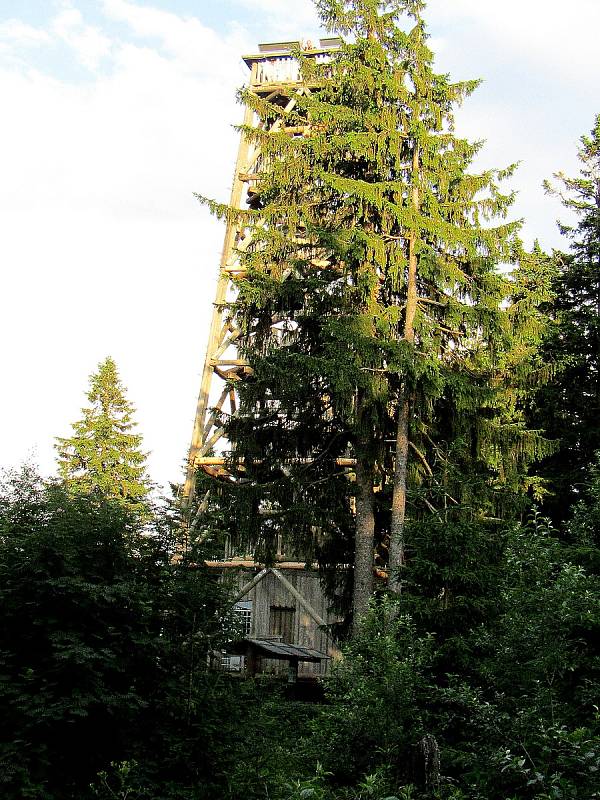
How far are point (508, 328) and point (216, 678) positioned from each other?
10.6 metres

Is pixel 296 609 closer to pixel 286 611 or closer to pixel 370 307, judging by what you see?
pixel 286 611

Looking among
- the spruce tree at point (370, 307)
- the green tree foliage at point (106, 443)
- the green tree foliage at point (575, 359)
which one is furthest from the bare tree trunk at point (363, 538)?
the green tree foliage at point (106, 443)

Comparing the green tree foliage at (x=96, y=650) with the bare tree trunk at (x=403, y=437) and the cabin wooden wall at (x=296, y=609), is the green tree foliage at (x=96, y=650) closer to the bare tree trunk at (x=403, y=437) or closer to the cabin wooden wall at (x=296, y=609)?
the bare tree trunk at (x=403, y=437)

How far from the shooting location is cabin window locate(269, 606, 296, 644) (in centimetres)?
2773

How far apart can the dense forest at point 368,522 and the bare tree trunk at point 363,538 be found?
5cm

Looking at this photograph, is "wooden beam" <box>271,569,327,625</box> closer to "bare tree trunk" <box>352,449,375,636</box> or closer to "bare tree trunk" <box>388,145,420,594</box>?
"bare tree trunk" <box>352,449,375,636</box>

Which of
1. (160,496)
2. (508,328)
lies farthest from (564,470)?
(160,496)

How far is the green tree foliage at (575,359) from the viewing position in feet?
78.4

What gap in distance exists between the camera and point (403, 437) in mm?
19172

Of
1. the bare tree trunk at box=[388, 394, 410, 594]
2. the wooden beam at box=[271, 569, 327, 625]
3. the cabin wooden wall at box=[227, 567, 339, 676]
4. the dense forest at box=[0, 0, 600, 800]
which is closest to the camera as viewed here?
the dense forest at box=[0, 0, 600, 800]

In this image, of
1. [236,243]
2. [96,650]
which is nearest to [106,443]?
[236,243]

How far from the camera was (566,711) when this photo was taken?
9438mm

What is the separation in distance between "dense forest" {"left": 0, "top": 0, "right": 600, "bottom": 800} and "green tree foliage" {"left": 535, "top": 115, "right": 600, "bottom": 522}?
80 mm

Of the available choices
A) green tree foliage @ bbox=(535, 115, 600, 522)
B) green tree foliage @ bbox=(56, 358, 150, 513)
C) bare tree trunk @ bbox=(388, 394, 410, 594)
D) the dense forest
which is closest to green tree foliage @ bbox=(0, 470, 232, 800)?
the dense forest
